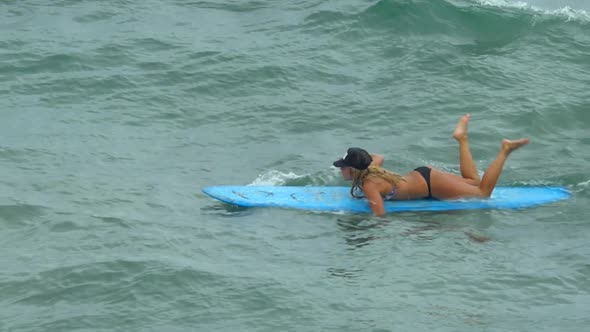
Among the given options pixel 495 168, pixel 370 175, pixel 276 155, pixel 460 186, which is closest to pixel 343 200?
pixel 370 175

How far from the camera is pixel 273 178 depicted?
11.6m

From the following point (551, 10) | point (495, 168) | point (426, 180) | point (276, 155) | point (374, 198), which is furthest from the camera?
point (551, 10)

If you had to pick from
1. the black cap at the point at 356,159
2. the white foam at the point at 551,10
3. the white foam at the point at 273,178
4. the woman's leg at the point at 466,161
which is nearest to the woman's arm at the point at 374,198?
the black cap at the point at 356,159

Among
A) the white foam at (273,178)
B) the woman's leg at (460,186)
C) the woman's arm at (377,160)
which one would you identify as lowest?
the white foam at (273,178)

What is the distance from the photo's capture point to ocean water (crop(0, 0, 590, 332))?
795 centimetres

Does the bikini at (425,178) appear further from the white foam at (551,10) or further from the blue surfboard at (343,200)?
the white foam at (551,10)

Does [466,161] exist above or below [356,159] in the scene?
below

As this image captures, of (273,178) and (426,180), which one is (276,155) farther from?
(426,180)

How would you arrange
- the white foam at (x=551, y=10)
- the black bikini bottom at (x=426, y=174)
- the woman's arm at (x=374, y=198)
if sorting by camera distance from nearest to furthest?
the woman's arm at (x=374, y=198), the black bikini bottom at (x=426, y=174), the white foam at (x=551, y=10)

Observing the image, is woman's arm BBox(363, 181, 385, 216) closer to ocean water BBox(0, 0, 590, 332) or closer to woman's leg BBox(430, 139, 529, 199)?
ocean water BBox(0, 0, 590, 332)

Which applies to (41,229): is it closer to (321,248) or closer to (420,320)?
(321,248)

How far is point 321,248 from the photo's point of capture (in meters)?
9.38

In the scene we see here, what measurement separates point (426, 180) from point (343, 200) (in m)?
0.93

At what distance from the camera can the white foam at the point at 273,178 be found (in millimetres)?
11500
